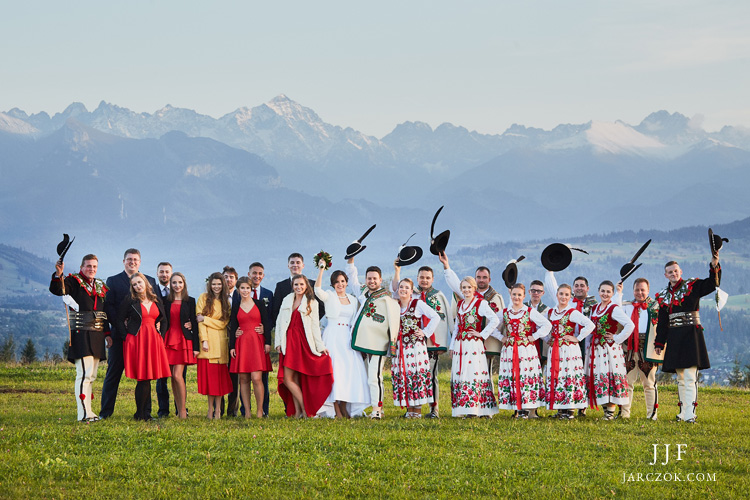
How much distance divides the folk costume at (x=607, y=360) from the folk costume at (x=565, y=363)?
1.02 ft

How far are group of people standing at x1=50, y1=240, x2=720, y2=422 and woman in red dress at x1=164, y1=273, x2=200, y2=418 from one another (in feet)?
0.07

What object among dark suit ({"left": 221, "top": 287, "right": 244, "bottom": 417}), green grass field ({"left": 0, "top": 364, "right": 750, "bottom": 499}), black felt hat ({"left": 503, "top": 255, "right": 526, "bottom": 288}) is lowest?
green grass field ({"left": 0, "top": 364, "right": 750, "bottom": 499})

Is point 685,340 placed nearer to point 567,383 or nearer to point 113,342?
point 567,383

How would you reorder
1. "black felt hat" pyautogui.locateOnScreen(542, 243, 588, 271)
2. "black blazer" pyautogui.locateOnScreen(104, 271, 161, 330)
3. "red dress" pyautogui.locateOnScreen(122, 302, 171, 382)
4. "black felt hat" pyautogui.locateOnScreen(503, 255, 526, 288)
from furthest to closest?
"black felt hat" pyautogui.locateOnScreen(503, 255, 526, 288)
"black felt hat" pyautogui.locateOnScreen(542, 243, 588, 271)
"black blazer" pyautogui.locateOnScreen(104, 271, 161, 330)
"red dress" pyautogui.locateOnScreen(122, 302, 171, 382)

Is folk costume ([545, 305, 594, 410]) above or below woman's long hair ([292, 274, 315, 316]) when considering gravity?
below

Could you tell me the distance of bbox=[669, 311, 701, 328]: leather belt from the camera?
13977mm

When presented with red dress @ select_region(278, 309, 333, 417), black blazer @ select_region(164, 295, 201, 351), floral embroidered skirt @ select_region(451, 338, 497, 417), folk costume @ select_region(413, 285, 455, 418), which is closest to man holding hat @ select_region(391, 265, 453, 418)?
folk costume @ select_region(413, 285, 455, 418)

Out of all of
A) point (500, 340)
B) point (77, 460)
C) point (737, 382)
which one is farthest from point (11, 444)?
point (737, 382)

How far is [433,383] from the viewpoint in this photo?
14.4 m

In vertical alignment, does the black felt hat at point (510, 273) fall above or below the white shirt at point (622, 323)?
above

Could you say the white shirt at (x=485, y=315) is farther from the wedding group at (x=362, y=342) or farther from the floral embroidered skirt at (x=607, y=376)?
the floral embroidered skirt at (x=607, y=376)

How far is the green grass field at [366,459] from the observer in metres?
9.48

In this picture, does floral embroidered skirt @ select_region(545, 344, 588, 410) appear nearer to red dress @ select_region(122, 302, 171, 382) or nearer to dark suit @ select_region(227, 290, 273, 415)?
dark suit @ select_region(227, 290, 273, 415)

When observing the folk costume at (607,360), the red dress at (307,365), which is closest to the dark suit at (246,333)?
the red dress at (307,365)
